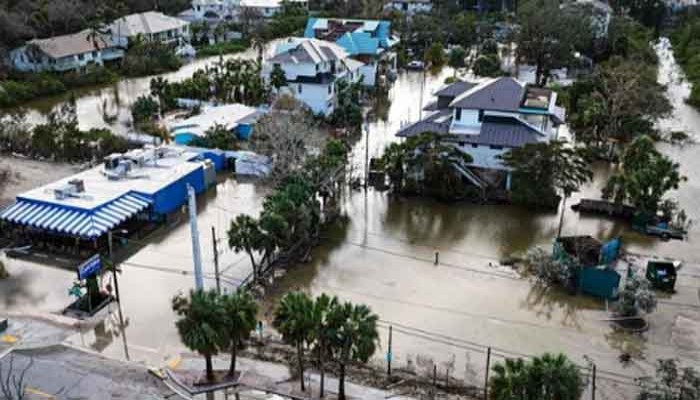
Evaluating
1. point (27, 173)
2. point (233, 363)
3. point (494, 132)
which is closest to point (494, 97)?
point (494, 132)

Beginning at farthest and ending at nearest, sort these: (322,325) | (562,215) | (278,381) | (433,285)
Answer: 1. (562,215)
2. (433,285)
3. (278,381)
4. (322,325)

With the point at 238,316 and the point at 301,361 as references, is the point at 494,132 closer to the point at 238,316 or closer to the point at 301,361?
the point at 301,361

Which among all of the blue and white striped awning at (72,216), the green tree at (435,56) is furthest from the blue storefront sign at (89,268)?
the green tree at (435,56)

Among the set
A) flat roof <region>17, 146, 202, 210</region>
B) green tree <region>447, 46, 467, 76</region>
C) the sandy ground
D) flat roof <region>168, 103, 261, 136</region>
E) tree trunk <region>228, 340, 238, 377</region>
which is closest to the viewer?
tree trunk <region>228, 340, 238, 377</region>

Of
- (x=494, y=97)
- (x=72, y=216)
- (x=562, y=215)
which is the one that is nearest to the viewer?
Answer: (x=72, y=216)

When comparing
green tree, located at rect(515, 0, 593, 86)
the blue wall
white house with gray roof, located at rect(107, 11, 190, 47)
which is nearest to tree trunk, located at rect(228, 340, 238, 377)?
the blue wall

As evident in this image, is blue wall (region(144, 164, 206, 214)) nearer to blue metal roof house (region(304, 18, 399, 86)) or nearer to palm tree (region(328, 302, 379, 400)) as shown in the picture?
palm tree (region(328, 302, 379, 400))
